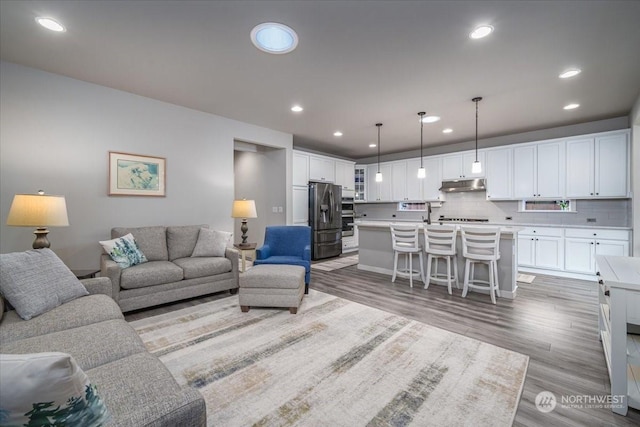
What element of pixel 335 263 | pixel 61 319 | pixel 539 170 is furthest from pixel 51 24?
pixel 539 170

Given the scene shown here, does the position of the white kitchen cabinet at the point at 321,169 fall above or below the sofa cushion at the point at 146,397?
above

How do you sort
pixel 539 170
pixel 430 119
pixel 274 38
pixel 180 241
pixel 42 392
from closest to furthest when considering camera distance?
pixel 42 392 → pixel 274 38 → pixel 180 241 → pixel 430 119 → pixel 539 170

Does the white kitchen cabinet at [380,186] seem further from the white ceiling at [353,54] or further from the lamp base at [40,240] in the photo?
the lamp base at [40,240]

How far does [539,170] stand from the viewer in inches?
200

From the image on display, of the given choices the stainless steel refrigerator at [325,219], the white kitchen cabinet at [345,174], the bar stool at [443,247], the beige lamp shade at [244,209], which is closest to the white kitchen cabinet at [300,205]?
the stainless steel refrigerator at [325,219]

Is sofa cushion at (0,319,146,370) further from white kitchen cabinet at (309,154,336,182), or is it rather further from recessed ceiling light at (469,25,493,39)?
white kitchen cabinet at (309,154,336,182)

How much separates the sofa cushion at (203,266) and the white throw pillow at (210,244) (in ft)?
0.42

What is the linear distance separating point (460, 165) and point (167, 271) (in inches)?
232

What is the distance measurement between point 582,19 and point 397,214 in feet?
18.1

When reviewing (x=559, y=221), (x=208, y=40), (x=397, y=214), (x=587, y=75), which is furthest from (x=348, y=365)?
(x=397, y=214)

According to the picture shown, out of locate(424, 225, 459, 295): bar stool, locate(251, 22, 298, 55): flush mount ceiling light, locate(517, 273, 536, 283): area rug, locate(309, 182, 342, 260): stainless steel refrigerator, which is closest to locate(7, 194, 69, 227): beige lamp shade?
locate(251, 22, 298, 55): flush mount ceiling light

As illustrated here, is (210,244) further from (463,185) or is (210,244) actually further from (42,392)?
(463,185)

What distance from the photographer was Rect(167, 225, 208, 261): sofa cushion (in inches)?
148

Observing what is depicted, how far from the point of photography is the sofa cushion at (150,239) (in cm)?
351
